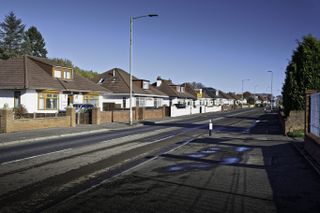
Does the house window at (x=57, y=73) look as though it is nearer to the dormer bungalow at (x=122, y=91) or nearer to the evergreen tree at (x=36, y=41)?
the dormer bungalow at (x=122, y=91)

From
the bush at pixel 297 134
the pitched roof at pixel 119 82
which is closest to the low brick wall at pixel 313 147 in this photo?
the bush at pixel 297 134

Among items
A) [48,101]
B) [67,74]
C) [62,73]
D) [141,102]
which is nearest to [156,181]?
[48,101]

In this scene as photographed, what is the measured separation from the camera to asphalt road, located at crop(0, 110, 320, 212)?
6.88 meters

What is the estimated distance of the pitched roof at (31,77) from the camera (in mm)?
32312

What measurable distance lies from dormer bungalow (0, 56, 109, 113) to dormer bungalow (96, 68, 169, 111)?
6516 mm

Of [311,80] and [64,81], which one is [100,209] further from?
[64,81]

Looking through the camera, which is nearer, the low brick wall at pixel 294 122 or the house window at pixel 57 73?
the low brick wall at pixel 294 122

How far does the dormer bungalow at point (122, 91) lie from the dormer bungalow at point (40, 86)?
6.52 meters

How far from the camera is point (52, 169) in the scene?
10.5m

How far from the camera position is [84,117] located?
3186 centimetres

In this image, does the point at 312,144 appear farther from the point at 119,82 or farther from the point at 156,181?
the point at 119,82

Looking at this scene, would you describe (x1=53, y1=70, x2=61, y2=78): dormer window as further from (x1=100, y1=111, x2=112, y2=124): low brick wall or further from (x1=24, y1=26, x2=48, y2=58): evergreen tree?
(x1=24, y1=26, x2=48, y2=58): evergreen tree

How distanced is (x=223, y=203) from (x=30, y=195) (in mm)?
4088

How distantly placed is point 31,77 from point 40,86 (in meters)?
1.80
